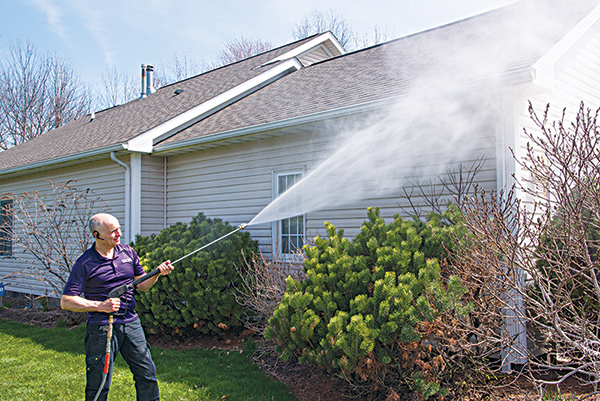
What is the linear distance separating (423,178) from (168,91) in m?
12.1

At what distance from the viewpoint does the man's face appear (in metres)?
4.52

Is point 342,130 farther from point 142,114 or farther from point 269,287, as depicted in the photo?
point 142,114

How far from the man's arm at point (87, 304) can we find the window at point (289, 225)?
4.86 metres

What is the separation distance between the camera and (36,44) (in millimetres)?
30203

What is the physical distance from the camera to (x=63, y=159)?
39.8ft

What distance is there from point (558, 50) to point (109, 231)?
20.5 feet

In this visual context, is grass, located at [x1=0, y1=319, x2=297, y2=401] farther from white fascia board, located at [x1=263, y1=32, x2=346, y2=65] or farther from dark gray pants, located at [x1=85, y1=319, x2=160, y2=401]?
white fascia board, located at [x1=263, y1=32, x2=346, y2=65]

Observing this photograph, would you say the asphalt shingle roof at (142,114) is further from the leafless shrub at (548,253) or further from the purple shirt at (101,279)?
the leafless shrub at (548,253)

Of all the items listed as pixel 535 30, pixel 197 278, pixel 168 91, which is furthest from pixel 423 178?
pixel 168 91

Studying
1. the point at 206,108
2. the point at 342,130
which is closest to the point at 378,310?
the point at 342,130

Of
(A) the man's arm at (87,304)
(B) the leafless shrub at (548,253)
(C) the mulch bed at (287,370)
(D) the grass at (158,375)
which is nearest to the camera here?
(B) the leafless shrub at (548,253)

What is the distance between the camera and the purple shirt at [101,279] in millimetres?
4402

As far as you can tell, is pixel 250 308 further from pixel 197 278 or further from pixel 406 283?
pixel 406 283

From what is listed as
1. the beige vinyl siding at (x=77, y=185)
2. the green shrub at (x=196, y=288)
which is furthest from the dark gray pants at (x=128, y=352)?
the beige vinyl siding at (x=77, y=185)
